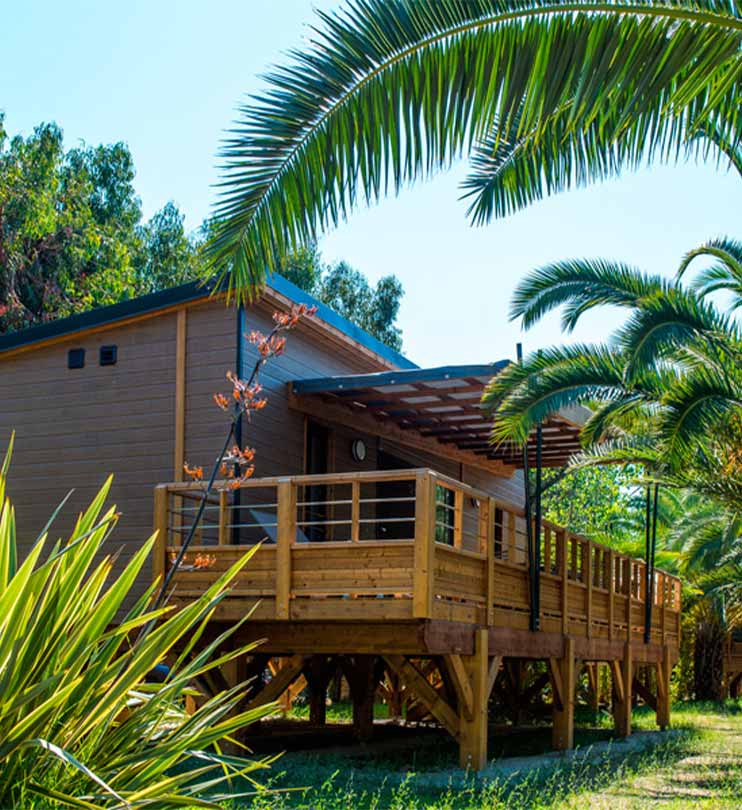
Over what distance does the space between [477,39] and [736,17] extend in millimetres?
1148

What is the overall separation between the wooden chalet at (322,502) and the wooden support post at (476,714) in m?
0.02

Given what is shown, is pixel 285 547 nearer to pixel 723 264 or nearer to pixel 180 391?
pixel 180 391

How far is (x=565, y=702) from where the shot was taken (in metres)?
13.8

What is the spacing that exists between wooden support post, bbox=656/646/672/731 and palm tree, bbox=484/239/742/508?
570cm

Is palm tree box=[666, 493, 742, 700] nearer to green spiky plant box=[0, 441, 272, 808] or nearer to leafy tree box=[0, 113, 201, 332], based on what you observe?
leafy tree box=[0, 113, 201, 332]

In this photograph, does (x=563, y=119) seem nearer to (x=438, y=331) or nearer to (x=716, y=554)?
(x=716, y=554)

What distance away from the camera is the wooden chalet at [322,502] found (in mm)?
10547

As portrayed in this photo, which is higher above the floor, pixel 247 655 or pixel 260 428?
pixel 260 428

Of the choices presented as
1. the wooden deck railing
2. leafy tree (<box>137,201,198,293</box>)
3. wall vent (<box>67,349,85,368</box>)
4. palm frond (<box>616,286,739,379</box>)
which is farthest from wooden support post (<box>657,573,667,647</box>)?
leafy tree (<box>137,201,198,293</box>)

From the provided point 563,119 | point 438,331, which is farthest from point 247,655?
point 438,331

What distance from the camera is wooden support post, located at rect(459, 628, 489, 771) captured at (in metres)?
10.8

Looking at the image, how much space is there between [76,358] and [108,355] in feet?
1.62

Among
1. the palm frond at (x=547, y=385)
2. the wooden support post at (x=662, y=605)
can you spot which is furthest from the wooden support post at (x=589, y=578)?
the wooden support post at (x=662, y=605)

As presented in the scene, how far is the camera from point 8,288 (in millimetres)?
29094
